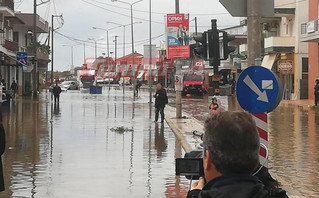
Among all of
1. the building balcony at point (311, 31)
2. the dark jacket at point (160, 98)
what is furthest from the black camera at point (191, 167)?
the building balcony at point (311, 31)

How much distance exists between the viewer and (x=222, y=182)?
271 cm

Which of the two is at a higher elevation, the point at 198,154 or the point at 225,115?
the point at 225,115

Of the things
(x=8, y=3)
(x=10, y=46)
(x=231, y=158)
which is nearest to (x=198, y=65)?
(x=10, y=46)

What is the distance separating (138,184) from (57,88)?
1260 inches

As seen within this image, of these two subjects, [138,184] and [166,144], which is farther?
[166,144]

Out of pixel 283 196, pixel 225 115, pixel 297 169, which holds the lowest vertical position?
pixel 297 169

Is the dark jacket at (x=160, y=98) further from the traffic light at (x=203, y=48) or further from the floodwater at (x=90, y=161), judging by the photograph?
the traffic light at (x=203, y=48)

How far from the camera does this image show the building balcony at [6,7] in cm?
4701

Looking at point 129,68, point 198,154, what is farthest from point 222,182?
point 129,68

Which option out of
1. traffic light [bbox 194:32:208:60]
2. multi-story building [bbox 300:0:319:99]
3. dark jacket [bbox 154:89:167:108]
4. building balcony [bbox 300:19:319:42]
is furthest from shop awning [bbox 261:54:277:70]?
traffic light [bbox 194:32:208:60]

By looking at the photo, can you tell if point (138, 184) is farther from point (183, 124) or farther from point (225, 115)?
point (183, 124)

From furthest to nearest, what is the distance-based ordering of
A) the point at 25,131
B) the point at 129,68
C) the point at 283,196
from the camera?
the point at 129,68 → the point at 25,131 → the point at 283,196

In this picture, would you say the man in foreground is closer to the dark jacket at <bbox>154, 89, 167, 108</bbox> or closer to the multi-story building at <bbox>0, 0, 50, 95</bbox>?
the dark jacket at <bbox>154, 89, 167, 108</bbox>

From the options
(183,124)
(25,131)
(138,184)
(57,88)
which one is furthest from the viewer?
(57,88)
